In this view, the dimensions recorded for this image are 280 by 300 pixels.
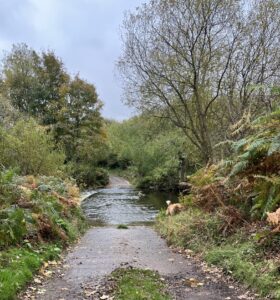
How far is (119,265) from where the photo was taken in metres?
6.94

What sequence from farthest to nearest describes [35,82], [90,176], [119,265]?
[90,176]
[35,82]
[119,265]

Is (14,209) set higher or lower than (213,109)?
lower

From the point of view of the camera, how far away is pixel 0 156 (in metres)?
18.1

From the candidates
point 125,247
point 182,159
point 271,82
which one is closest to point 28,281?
point 125,247

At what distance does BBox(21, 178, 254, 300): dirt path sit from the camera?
17.7 feet

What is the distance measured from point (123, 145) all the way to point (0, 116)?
103ft

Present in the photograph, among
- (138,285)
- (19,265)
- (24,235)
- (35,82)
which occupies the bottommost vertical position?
(138,285)

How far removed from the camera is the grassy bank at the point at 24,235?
18.6 feet

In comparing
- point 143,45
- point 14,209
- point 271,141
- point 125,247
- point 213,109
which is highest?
point 143,45

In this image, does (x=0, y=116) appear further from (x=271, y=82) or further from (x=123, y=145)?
(x=123, y=145)

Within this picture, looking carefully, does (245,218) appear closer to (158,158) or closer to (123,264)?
(123,264)

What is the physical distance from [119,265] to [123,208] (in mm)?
17306

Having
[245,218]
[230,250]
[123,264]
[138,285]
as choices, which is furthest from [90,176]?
[138,285]

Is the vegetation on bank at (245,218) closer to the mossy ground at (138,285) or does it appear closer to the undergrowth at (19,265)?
the mossy ground at (138,285)
